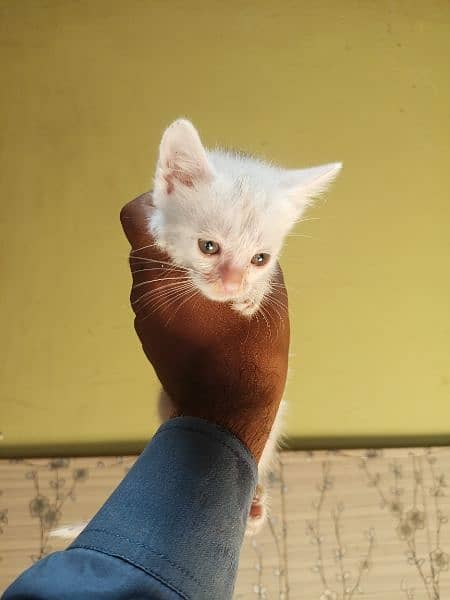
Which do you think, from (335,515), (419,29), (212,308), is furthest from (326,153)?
(335,515)

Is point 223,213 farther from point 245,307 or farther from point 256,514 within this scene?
point 256,514

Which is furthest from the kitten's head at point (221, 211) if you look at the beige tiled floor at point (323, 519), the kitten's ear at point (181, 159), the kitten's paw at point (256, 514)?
the beige tiled floor at point (323, 519)

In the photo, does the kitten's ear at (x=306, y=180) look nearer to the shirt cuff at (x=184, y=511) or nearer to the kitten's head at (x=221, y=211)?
the kitten's head at (x=221, y=211)

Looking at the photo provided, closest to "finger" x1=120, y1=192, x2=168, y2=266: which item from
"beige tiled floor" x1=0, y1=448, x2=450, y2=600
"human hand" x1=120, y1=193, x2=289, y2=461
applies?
"human hand" x1=120, y1=193, x2=289, y2=461

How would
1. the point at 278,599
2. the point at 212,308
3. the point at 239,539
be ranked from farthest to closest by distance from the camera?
the point at 278,599
the point at 212,308
the point at 239,539

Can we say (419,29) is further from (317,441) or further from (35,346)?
(35,346)

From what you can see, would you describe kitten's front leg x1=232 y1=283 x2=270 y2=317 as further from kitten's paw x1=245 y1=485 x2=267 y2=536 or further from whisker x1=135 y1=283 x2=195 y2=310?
kitten's paw x1=245 y1=485 x2=267 y2=536

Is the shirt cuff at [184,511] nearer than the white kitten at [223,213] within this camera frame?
Yes
